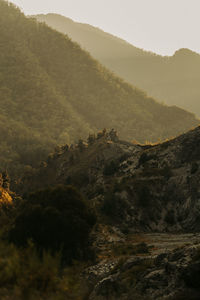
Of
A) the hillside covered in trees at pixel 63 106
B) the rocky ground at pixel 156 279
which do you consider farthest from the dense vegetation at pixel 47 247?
the hillside covered in trees at pixel 63 106

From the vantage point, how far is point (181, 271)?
15.7 m

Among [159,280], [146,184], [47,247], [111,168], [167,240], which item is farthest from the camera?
[111,168]

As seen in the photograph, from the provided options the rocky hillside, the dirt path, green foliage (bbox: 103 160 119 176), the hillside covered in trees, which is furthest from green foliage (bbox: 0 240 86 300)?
the hillside covered in trees

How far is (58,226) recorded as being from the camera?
27.1 meters

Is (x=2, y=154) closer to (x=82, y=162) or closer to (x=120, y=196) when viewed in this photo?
(x=82, y=162)

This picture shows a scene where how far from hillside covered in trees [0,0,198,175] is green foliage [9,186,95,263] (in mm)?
100410

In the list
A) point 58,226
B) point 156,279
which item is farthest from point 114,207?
point 156,279

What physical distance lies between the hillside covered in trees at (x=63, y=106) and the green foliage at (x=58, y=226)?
3953 inches

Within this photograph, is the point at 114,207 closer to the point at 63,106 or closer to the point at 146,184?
the point at 146,184

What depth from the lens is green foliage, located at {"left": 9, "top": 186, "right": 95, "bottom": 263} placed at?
25.8 meters

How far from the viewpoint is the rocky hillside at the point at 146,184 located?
1551 inches

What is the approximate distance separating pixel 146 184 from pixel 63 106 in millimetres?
131416

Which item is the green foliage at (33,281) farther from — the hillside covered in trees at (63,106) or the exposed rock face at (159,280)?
the hillside covered in trees at (63,106)

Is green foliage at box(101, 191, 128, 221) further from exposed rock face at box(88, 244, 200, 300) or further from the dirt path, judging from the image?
exposed rock face at box(88, 244, 200, 300)
